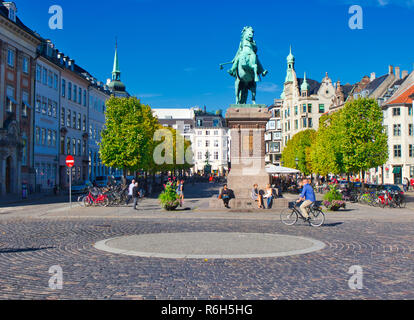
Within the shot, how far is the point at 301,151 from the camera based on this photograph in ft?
257

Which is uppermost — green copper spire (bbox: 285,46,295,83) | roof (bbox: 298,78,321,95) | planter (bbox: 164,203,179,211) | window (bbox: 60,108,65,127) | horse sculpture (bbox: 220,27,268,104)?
green copper spire (bbox: 285,46,295,83)

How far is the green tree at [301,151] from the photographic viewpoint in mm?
76950

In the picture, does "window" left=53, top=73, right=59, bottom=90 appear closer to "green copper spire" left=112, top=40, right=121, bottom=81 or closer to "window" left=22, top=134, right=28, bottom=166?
"window" left=22, top=134, right=28, bottom=166

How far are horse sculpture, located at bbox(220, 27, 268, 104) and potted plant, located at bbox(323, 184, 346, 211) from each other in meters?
6.79

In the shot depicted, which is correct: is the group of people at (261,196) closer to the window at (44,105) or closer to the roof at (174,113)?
the window at (44,105)

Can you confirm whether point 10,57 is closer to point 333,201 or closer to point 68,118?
point 68,118

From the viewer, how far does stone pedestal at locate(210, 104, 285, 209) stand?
2373 centimetres

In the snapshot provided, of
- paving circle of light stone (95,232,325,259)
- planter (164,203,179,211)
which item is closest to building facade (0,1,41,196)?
planter (164,203,179,211)

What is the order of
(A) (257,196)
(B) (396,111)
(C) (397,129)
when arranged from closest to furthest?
1. (A) (257,196)
2. (B) (396,111)
3. (C) (397,129)

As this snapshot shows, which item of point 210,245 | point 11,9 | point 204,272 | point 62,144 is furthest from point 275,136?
point 204,272

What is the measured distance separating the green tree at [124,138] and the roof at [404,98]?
40.0 metres

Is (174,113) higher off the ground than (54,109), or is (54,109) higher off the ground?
(174,113)

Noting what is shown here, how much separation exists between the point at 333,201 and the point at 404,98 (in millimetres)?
48351
